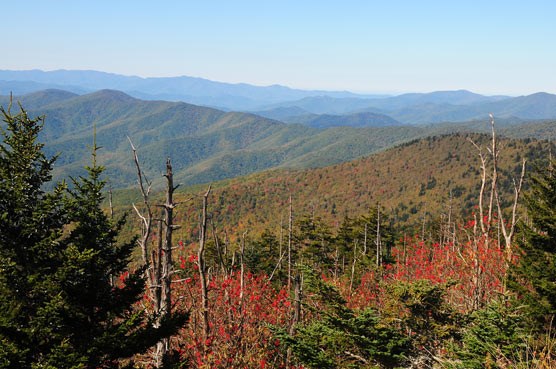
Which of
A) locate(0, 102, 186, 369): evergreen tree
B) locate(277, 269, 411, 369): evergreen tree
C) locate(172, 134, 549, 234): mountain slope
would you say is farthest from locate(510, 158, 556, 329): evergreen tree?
locate(172, 134, 549, 234): mountain slope

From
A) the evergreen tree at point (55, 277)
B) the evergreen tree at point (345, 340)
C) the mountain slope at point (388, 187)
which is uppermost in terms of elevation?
the evergreen tree at point (55, 277)

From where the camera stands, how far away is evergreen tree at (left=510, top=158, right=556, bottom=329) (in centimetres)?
1228

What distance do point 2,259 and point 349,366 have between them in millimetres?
8036

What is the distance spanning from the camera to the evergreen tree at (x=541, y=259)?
12.3m

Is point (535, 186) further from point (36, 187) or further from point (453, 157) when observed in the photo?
point (453, 157)

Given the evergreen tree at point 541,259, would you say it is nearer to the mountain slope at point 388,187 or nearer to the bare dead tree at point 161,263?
the bare dead tree at point 161,263

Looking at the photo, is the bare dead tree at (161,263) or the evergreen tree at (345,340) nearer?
the bare dead tree at (161,263)

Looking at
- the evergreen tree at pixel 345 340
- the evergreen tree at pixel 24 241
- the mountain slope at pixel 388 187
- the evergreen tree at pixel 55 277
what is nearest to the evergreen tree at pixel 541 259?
the evergreen tree at pixel 345 340

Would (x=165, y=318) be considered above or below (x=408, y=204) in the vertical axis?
above

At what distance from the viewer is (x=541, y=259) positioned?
13109 millimetres

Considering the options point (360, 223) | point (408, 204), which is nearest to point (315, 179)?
point (408, 204)

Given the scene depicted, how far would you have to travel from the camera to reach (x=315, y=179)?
132500 mm

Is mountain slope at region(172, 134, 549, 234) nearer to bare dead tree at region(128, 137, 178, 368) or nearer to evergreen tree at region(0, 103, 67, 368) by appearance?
bare dead tree at region(128, 137, 178, 368)

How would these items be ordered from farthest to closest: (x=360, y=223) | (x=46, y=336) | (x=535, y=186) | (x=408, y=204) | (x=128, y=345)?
(x=408, y=204), (x=360, y=223), (x=535, y=186), (x=128, y=345), (x=46, y=336)
